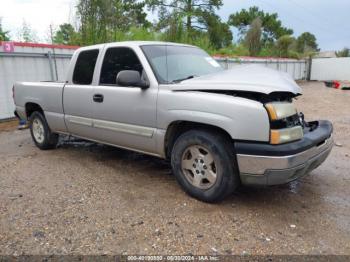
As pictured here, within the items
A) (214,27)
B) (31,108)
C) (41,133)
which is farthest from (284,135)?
(214,27)

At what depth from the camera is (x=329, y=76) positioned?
27.8 metres

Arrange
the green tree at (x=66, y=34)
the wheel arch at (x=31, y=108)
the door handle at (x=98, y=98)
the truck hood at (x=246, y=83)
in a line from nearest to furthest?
the truck hood at (x=246, y=83), the door handle at (x=98, y=98), the wheel arch at (x=31, y=108), the green tree at (x=66, y=34)

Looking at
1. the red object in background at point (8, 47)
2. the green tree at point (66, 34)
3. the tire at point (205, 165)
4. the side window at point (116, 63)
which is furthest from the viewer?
the green tree at point (66, 34)

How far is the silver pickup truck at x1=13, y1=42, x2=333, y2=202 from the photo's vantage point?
3.12m

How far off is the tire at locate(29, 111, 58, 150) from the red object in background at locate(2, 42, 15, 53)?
3.31m

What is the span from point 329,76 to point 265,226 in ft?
92.5

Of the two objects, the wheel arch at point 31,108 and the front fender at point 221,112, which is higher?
the front fender at point 221,112

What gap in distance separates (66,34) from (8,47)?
502 centimetres

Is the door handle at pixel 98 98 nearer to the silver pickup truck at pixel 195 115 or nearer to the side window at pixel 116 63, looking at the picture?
the silver pickup truck at pixel 195 115

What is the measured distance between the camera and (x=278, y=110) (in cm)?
310

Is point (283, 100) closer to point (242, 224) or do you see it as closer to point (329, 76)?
point (242, 224)

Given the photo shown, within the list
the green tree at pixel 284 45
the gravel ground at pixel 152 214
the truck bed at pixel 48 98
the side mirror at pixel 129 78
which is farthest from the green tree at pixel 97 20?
the green tree at pixel 284 45

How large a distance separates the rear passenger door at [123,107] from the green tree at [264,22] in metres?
37.6

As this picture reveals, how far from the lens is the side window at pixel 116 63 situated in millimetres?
4188
